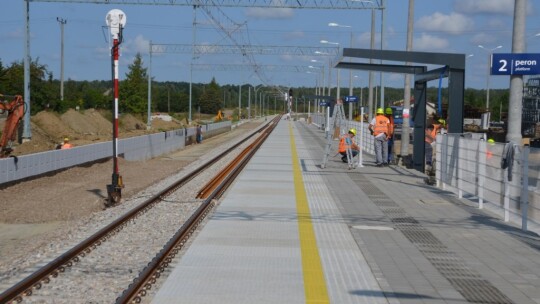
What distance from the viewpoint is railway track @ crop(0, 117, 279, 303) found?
24.9 ft

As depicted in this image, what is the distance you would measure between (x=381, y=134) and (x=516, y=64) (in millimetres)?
11496

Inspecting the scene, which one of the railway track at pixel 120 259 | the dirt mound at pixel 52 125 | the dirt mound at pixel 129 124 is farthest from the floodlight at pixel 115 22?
the dirt mound at pixel 129 124

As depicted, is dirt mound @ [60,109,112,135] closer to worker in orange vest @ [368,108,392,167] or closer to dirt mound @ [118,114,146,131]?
dirt mound @ [118,114,146,131]

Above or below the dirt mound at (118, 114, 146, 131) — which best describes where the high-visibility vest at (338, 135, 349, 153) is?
above

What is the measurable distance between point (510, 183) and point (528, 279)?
4.24m

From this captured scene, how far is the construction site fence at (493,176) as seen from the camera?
11.4 meters

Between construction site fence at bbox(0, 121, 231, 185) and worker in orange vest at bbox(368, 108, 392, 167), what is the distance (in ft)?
32.5

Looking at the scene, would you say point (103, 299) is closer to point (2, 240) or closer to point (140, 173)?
point (2, 240)

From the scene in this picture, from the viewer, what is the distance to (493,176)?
13.4m

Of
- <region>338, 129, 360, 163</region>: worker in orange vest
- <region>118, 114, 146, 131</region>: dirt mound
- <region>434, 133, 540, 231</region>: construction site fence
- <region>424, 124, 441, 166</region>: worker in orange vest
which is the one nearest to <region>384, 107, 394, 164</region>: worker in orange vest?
<region>338, 129, 360, 163</region>: worker in orange vest

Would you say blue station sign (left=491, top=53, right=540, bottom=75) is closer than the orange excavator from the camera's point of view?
Yes

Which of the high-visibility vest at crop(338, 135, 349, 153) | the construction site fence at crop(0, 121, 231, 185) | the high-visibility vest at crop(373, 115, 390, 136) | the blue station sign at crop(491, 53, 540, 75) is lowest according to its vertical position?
the construction site fence at crop(0, 121, 231, 185)

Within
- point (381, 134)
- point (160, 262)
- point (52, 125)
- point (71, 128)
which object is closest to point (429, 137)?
point (381, 134)

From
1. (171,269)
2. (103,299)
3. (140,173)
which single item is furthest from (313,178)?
(103,299)
